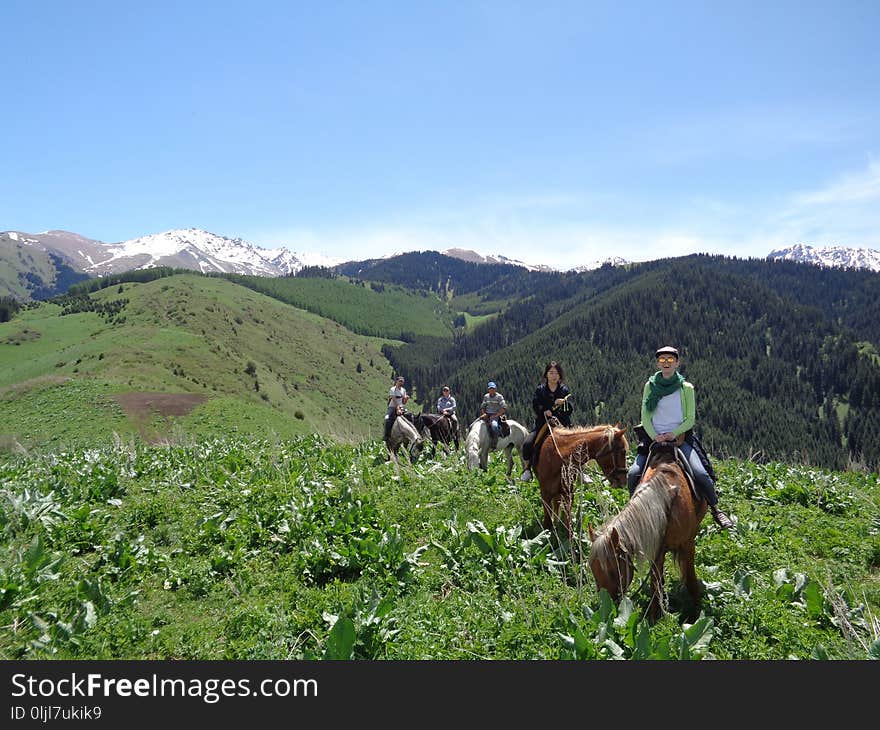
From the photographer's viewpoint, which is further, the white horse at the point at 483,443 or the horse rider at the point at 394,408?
the horse rider at the point at 394,408

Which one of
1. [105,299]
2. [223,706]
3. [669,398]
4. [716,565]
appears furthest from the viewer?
[105,299]

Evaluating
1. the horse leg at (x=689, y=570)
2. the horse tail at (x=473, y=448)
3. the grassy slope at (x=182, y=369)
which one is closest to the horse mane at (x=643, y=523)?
the horse leg at (x=689, y=570)

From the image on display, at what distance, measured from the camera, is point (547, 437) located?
9.49 m

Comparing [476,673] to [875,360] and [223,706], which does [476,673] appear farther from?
[875,360]

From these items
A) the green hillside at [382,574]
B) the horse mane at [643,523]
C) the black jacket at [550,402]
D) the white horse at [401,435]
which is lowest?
the green hillside at [382,574]

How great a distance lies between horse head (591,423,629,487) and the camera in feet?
29.6

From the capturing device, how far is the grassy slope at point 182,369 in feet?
185

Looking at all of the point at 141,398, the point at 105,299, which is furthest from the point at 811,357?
the point at 105,299

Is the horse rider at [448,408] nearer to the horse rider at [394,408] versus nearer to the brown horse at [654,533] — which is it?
the horse rider at [394,408]

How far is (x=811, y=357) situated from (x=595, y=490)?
22846 cm

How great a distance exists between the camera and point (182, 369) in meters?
94.5

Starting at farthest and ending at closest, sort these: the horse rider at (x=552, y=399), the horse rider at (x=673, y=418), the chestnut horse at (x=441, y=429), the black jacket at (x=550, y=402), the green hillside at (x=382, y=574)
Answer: the chestnut horse at (x=441, y=429) < the black jacket at (x=550, y=402) < the horse rider at (x=552, y=399) < the horse rider at (x=673, y=418) < the green hillside at (x=382, y=574)

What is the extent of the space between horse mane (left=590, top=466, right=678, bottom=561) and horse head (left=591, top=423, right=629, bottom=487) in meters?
2.78

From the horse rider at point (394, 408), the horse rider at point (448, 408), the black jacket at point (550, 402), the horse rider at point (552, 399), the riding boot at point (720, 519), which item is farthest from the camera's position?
the horse rider at point (448, 408)
